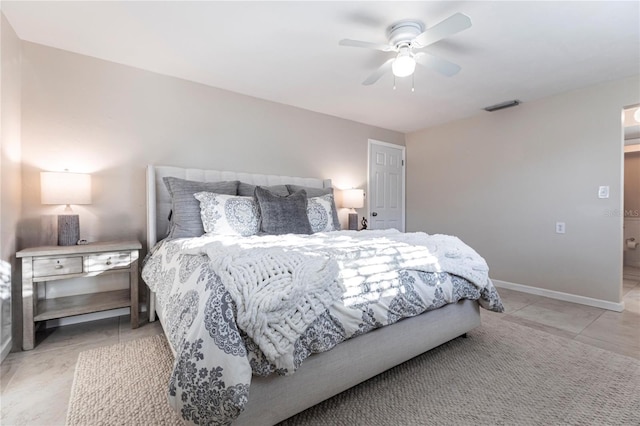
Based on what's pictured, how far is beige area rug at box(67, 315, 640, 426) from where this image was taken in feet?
4.53

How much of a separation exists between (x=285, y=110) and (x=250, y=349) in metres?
3.12

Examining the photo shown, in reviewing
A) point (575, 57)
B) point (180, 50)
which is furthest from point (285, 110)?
point (575, 57)

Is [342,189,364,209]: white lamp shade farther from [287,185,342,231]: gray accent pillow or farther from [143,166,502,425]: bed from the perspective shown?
[143,166,502,425]: bed

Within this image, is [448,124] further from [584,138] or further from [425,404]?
[425,404]

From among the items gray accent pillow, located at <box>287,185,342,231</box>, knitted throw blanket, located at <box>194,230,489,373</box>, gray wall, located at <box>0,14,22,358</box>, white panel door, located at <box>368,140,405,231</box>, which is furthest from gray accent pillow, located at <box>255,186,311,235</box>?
white panel door, located at <box>368,140,405,231</box>

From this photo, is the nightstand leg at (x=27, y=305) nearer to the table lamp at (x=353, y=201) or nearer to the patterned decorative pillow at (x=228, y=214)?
the patterned decorative pillow at (x=228, y=214)

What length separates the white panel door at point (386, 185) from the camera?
455 cm

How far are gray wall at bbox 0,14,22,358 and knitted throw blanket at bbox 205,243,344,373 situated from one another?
5.58 feet

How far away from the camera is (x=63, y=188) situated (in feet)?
7.14

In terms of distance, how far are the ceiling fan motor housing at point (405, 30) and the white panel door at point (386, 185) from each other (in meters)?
2.45

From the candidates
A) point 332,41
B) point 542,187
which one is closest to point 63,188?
point 332,41

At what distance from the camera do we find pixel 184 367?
3.38 feet

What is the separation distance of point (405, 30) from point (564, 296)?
10.9 ft

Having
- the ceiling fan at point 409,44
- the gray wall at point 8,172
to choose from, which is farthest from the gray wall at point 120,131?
the ceiling fan at point 409,44
